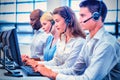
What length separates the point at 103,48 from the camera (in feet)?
5.24

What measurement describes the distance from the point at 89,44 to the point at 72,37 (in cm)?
55

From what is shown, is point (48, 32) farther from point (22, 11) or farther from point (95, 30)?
point (95, 30)

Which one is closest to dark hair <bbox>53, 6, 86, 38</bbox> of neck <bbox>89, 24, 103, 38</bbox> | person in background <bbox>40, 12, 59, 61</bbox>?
person in background <bbox>40, 12, 59, 61</bbox>

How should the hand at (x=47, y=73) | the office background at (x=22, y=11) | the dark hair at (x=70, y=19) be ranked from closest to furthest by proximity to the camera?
the hand at (x=47, y=73), the dark hair at (x=70, y=19), the office background at (x=22, y=11)

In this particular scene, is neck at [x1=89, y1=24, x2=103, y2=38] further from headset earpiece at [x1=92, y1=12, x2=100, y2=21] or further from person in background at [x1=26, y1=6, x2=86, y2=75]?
person in background at [x1=26, y1=6, x2=86, y2=75]

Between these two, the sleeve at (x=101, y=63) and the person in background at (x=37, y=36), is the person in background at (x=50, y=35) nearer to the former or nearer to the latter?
the person in background at (x=37, y=36)

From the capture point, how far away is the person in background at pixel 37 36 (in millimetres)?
2991

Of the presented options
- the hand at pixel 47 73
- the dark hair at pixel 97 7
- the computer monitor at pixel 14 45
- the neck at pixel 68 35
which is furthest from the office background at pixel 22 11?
the hand at pixel 47 73

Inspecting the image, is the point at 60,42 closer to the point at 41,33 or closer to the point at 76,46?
the point at 76,46

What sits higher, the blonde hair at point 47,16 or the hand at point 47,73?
the blonde hair at point 47,16

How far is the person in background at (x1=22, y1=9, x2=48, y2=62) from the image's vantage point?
118 inches

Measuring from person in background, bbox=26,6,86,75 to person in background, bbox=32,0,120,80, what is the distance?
23 centimetres

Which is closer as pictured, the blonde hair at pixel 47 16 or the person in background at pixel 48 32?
the person in background at pixel 48 32

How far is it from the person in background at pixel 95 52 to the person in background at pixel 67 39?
0.23m
